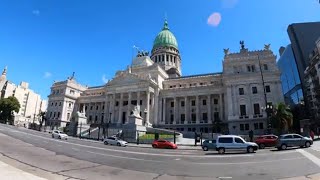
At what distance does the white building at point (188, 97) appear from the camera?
5206cm

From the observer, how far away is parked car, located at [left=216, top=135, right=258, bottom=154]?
2050 centimetres

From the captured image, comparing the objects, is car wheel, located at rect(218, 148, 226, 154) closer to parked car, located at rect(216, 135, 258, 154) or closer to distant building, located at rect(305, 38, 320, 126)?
parked car, located at rect(216, 135, 258, 154)

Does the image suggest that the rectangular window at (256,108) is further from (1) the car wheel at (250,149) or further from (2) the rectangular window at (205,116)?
(1) the car wheel at (250,149)

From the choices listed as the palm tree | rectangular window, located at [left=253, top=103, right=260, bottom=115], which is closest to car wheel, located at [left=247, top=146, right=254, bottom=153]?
the palm tree

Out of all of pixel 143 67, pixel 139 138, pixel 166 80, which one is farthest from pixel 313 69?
pixel 139 138

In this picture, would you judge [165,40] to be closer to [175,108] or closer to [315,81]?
[175,108]

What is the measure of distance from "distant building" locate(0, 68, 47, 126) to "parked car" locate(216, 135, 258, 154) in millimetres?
117188

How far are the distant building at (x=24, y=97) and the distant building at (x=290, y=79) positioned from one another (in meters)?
121

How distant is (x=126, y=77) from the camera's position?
6625cm

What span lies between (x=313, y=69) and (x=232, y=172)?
68532mm

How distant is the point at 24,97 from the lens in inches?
5325

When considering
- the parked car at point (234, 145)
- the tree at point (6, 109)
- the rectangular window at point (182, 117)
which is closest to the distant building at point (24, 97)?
the tree at point (6, 109)

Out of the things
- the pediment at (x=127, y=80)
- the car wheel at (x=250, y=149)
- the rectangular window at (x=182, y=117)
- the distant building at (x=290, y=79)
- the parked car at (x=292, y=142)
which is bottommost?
the car wheel at (x=250, y=149)

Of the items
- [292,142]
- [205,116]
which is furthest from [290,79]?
[292,142]
